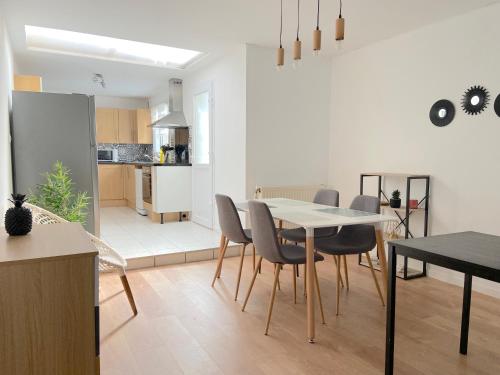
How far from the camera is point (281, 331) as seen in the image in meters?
2.41

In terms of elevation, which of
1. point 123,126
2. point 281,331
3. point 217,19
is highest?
point 217,19

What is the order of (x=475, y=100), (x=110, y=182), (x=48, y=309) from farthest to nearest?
(x=110, y=182), (x=475, y=100), (x=48, y=309)

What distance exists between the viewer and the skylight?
4312 millimetres

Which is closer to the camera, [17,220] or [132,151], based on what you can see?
[17,220]

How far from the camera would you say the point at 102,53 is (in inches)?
187

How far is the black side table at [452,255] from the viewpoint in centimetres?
142

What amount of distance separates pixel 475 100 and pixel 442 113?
0.31 metres

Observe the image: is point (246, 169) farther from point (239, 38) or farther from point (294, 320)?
point (294, 320)

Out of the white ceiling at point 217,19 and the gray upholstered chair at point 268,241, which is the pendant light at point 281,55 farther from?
the gray upholstered chair at point 268,241

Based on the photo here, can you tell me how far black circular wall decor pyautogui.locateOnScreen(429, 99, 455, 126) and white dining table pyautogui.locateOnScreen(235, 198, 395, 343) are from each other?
1.40 metres

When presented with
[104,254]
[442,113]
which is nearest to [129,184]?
[104,254]

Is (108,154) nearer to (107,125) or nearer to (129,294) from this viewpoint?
(107,125)

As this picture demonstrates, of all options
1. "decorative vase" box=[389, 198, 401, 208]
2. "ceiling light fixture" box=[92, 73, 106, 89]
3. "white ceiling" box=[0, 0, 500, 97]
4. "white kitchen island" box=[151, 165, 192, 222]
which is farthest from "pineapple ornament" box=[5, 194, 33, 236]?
"ceiling light fixture" box=[92, 73, 106, 89]

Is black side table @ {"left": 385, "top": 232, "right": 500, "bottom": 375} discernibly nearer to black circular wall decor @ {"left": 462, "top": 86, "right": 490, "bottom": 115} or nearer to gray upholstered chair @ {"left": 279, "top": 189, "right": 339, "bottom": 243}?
gray upholstered chair @ {"left": 279, "top": 189, "right": 339, "bottom": 243}
